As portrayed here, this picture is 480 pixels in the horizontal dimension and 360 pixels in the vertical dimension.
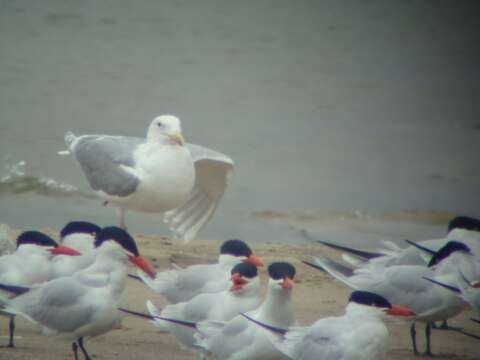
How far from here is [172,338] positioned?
6.96 metres

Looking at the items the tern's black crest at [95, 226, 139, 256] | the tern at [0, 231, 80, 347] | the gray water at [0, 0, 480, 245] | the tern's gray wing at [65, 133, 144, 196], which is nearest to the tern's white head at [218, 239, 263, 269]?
the tern's black crest at [95, 226, 139, 256]

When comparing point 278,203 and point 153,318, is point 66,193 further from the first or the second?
point 153,318

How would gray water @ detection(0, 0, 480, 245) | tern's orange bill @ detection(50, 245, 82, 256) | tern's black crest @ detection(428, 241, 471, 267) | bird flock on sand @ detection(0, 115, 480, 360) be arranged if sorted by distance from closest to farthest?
bird flock on sand @ detection(0, 115, 480, 360), tern's orange bill @ detection(50, 245, 82, 256), tern's black crest @ detection(428, 241, 471, 267), gray water @ detection(0, 0, 480, 245)

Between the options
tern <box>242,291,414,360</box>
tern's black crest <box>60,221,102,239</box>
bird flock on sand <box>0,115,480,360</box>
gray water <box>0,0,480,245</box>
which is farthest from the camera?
gray water <box>0,0,480,245</box>

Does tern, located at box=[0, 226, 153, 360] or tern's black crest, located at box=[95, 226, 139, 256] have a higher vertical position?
tern's black crest, located at box=[95, 226, 139, 256]

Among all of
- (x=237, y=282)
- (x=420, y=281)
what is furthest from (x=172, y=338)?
(x=420, y=281)

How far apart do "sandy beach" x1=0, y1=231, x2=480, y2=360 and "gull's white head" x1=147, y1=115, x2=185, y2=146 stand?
0.80 metres

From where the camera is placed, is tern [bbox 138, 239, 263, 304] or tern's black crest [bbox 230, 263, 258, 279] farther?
tern [bbox 138, 239, 263, 304]

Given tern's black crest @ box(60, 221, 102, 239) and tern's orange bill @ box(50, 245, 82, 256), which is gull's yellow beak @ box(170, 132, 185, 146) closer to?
tern's black crest @ box(60, 221, 102, 239)

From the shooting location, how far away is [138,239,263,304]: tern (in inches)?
268

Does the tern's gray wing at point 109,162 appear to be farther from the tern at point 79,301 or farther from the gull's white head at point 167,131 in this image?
the tern at point 79,301

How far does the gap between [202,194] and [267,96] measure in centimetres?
515

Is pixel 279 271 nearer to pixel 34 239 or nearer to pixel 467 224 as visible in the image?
pixel 34 239

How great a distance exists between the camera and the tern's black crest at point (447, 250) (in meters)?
7.17
